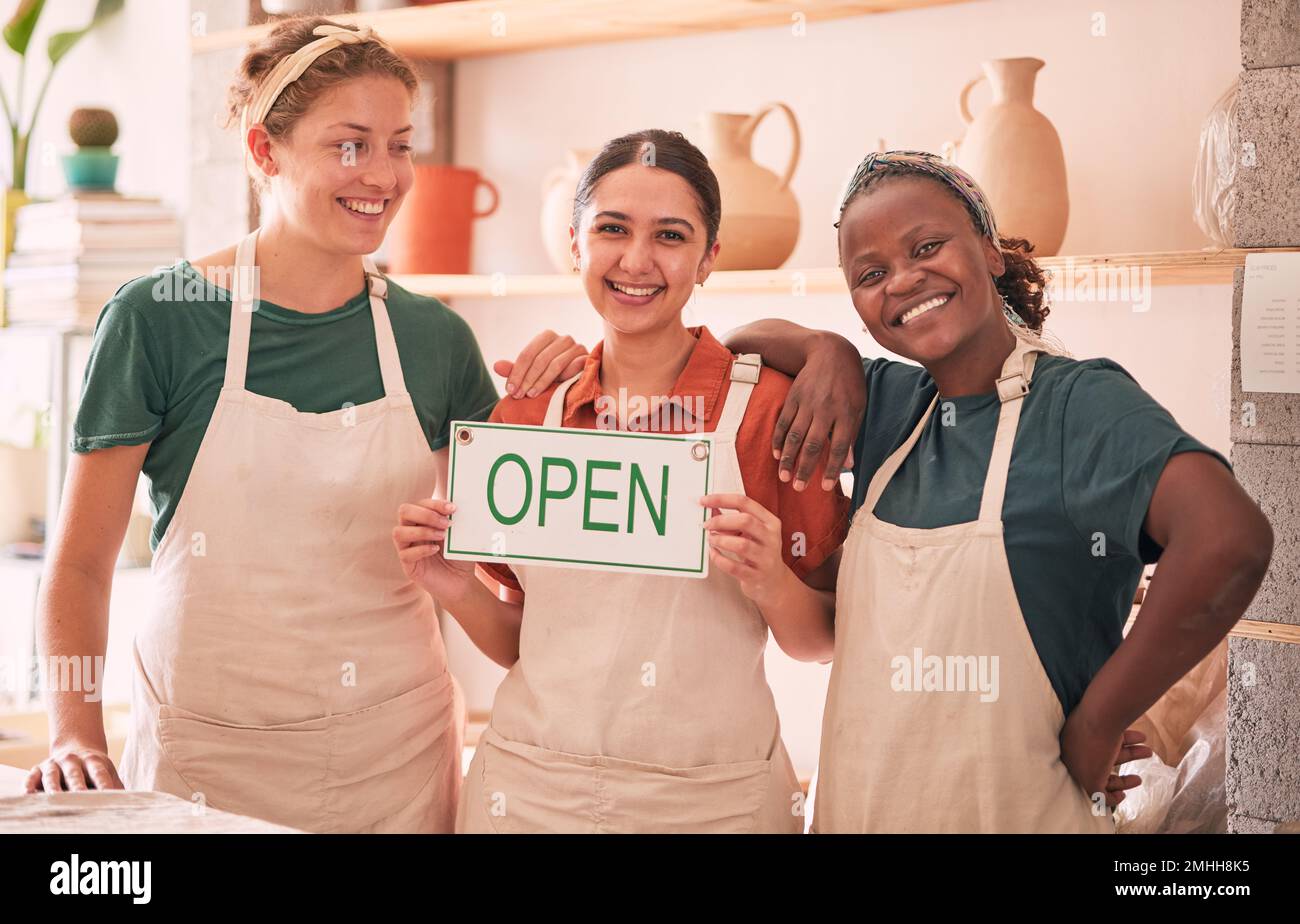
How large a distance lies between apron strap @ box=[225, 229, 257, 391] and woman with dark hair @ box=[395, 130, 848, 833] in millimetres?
305

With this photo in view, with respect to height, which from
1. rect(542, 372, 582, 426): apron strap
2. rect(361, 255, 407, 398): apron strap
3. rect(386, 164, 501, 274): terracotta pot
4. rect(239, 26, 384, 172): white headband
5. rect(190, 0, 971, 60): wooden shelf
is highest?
rect(190, 0, 971, 60): wooden shelf

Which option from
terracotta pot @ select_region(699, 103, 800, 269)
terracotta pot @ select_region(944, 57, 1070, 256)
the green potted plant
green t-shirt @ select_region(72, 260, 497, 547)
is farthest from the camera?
the green potted plant

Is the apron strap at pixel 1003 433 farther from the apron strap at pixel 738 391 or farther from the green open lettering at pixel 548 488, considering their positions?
the green open lettering at pixel 548 488

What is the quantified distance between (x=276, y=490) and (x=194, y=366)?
0.18 m

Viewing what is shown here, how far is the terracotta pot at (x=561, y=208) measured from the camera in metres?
2.60

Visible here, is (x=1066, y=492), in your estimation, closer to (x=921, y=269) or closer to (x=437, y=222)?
(x=921, y=269)

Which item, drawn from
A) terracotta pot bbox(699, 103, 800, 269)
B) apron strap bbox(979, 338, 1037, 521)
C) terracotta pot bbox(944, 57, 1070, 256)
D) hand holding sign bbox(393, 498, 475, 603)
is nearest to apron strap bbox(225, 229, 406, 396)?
hand holding sign bbox(393, 498, 475, 603)

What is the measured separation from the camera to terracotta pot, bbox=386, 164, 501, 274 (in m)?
2.90

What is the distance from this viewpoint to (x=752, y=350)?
1.61m

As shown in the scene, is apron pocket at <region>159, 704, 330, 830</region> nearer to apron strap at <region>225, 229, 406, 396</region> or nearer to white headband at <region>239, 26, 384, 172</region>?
apron strap at <region>225, 229, 406, 396</region>

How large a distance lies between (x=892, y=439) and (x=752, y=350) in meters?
0.21

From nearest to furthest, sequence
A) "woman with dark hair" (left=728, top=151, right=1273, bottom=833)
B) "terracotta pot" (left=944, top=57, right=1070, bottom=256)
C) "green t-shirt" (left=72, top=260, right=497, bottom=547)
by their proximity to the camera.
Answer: "woman with dark hair" (left=728, top=151, right=1273, bottom=833) → "green t-shirt" (left=72, top=260, right=497, bottom=547) → "terracotta pot" (left=944, top=57, right=1070, bottom=256)
